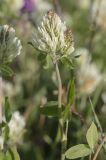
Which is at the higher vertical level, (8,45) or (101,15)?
(101,15)

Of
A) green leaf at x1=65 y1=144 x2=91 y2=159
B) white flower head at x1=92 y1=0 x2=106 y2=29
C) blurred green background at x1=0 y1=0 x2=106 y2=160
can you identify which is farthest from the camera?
white flower head at x1=92 y1=0 x2=106 y2=29

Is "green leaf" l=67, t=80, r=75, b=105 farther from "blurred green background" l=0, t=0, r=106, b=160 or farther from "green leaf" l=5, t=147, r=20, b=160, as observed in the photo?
"blurred green background" l=0, t=0, r=106, b=160

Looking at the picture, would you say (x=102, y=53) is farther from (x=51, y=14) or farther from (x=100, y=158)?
(x=51, y=14)

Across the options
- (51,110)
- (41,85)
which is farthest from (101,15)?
(51,110)

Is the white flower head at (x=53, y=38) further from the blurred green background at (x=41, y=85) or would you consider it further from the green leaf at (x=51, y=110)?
the blurred green background at (x=41, y=85)

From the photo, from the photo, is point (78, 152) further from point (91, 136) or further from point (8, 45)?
point (8, 45)

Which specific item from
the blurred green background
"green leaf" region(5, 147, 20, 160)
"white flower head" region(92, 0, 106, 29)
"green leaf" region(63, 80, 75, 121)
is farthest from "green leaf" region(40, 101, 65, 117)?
"white flower head" region(92, 0, 106, 29)

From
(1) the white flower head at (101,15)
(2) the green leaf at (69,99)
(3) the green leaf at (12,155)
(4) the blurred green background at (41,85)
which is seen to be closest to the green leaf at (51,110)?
(2) the green leaf at (69,99)
